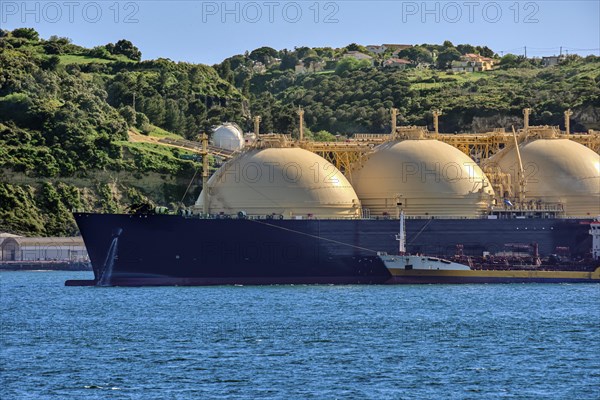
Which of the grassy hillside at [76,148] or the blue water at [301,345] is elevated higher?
the grassy hillside at [76,148]

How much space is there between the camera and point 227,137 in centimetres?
10925

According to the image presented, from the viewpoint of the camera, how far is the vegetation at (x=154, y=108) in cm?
13262

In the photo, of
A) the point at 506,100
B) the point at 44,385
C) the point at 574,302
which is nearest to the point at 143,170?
the point at 506,100

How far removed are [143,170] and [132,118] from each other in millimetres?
15365

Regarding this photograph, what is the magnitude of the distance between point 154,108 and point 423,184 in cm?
6935

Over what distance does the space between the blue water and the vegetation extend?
55.3 meters

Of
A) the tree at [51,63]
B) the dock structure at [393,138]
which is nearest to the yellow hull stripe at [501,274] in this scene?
the dock structure at [393,138]

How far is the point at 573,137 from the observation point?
101062mm

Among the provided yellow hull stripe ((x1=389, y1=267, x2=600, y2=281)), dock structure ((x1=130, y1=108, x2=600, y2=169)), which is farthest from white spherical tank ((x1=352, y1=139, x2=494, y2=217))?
yellow hull stripe ((x1=389, y1=267, x2=600, y2=281))

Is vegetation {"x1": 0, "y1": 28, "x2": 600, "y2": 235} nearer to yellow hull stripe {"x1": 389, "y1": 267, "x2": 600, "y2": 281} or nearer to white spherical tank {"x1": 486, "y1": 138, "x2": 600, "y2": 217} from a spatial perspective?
white spherical tank {"x1": 486, "y1": 138, "x2": 600, "y2": 217}

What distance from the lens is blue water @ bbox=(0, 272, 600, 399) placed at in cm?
4362

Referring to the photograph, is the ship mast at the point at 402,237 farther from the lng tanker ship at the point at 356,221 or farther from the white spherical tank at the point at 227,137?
the white spherical tank at the point at 227,137

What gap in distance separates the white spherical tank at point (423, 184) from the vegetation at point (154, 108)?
4279 centimetres

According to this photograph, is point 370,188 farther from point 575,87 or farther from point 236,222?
point 575,87
